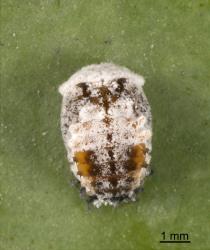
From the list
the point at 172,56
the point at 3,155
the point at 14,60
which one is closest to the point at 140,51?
the point at 172,56

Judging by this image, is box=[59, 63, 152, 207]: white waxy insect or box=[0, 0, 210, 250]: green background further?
box=[0, 0, 210, 250]: green background

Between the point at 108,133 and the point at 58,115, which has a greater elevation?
the point at 58,115

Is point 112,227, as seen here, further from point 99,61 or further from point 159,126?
point 99,61

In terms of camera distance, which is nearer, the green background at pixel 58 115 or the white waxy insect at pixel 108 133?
the white waxy insect at pixel 108 133
